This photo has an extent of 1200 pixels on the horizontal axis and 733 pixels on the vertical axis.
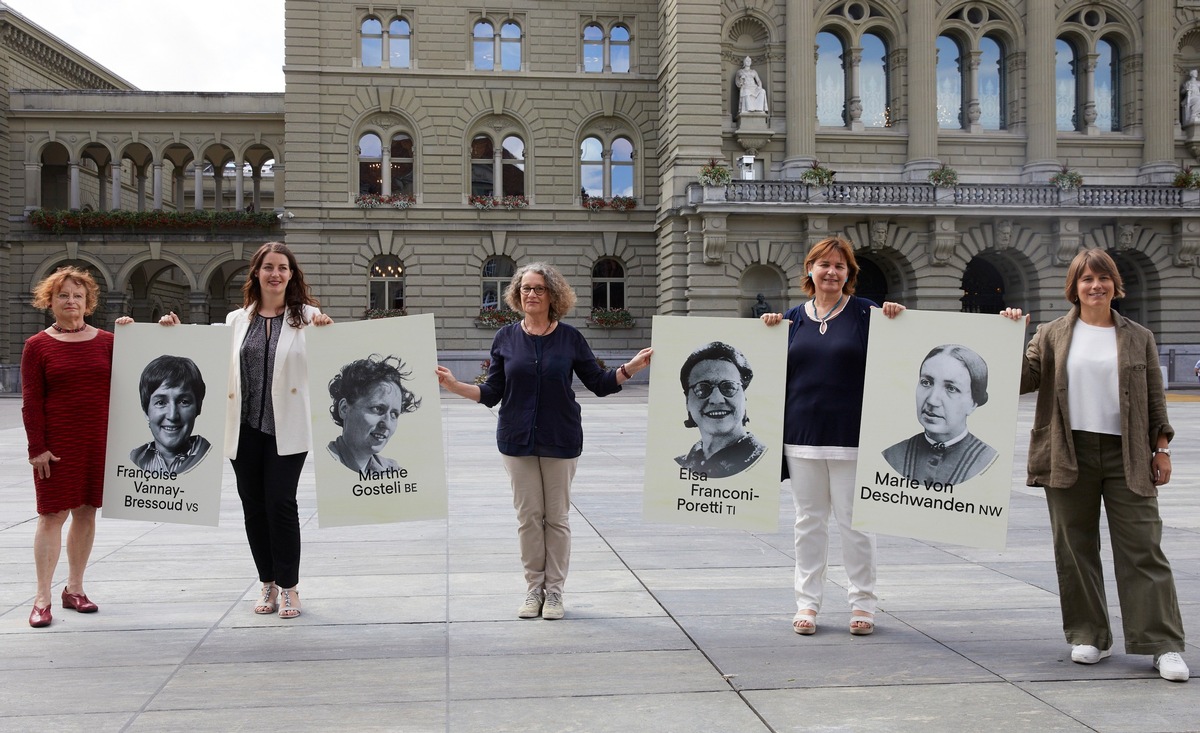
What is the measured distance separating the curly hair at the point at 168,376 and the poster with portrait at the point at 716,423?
2.71m

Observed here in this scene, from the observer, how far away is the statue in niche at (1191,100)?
38031mm

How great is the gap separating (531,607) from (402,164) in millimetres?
34978

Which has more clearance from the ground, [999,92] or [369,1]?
[369,1]

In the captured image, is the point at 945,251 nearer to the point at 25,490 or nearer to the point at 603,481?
the point at 603,481

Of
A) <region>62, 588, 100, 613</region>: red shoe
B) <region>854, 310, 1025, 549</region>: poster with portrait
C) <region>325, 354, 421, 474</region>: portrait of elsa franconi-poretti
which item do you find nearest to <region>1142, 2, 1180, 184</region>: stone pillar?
<region>854, 310, 1025, 549</region>: poster with portrait

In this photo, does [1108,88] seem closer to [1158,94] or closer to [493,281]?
[1158,94]

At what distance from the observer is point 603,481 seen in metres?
13.0

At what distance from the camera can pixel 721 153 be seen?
36312mm

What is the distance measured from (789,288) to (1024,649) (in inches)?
1233

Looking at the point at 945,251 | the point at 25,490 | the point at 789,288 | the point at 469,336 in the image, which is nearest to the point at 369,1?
the point at 469,336

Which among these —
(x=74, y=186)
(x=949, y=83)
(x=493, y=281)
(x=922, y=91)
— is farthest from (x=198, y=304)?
(x=949, y=83)

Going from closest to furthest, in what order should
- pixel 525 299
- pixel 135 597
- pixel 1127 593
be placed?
pixel 1127 593, pixel 525 299, pixel 135 597

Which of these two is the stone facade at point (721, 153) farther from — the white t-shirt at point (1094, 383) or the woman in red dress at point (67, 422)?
the white t-shirt at point (1094, 383)

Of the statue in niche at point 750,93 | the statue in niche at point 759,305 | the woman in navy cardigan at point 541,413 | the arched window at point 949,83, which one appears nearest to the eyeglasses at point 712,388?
the woman in navy cardigan at point 541,413
